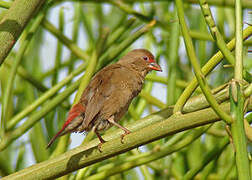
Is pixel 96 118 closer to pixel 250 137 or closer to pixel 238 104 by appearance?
pixel 250 137

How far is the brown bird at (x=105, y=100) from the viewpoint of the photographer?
2920 millimetres

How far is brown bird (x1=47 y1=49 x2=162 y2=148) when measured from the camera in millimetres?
2920

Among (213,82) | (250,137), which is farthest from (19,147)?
(250,137)

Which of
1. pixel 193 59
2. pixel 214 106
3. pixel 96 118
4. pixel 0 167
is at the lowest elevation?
pixel 0 167

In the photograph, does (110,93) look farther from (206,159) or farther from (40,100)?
(206,159)

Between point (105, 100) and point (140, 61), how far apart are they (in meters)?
0.75

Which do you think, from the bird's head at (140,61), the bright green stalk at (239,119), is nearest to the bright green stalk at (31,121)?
the bird's head at (140,61)

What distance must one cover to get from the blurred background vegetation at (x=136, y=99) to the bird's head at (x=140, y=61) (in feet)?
0.39

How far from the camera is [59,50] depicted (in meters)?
3.61

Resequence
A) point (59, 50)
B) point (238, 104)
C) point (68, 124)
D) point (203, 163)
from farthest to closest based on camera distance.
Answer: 1. point (59, 50)
2. point (68, 124)
3. point (203, 163)
4. point (238, 104)

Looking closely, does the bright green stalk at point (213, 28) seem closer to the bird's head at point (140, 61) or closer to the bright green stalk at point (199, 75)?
the bright green stalk at point (199, 75)

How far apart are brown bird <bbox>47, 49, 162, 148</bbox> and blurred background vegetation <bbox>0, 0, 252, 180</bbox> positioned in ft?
0.27

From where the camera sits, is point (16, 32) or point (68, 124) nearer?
point (16, 32)

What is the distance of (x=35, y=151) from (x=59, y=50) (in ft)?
2.72
